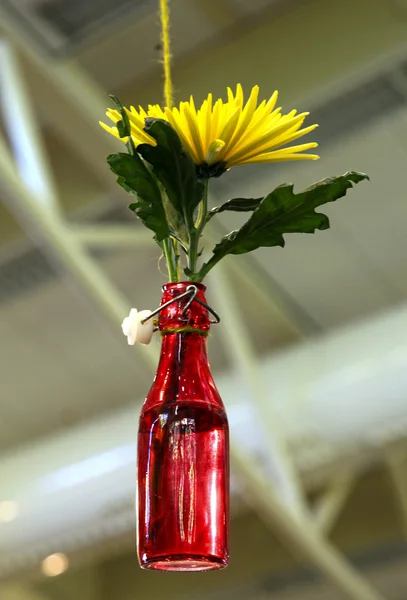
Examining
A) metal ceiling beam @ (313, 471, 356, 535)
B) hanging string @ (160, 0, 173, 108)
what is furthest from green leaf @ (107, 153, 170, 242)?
metal ceiling beam @ (313, 471, 356, 535)

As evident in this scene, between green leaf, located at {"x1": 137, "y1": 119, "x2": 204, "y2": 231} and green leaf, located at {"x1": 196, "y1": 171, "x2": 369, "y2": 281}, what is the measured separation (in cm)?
5

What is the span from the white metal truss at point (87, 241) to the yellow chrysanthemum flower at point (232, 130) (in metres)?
1.86

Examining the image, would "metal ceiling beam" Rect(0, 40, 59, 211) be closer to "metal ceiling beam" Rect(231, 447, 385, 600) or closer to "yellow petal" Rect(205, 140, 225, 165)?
"metal ceiling beam" Rect(231, 447, 385, 600)

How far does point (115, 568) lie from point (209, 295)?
3516 millimetres

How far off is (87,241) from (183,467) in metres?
2.23

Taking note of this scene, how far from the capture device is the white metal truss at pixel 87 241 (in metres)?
2.90

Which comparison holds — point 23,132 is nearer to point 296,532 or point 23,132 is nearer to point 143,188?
point 296,532

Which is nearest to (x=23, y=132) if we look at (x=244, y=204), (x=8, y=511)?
(x=8, y=511)

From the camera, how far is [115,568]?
6.68 m

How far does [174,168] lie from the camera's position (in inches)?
38.7

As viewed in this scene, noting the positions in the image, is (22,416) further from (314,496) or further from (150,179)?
(150,179)

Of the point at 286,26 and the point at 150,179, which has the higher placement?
the point at 286,26

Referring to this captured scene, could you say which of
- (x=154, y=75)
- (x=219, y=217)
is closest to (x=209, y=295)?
(x=219, y=217)

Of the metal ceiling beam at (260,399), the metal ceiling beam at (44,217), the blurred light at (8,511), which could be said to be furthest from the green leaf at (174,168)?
the blurred light at (8,511)
